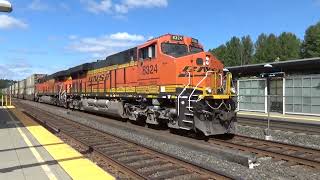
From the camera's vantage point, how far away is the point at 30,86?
58.4m

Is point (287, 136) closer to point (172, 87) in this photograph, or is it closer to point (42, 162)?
point (172, 87)

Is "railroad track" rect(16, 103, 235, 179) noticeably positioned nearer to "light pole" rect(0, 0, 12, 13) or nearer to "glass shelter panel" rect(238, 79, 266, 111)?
"light pole" rect(0, 0, 12, 13)

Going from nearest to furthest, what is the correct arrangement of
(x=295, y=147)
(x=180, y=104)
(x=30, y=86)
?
(x=295, y=147)
(x=180, y=104)
(x=30, y=86)

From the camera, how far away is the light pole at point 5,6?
890cm

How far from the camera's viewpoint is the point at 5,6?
8961mm

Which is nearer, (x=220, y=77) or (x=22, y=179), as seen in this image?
(x=22, y=179)

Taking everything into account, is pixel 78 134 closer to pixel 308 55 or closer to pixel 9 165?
pixel 9 165

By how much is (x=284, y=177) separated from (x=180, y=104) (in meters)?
5.60

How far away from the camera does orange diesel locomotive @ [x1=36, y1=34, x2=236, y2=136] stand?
1316 cm

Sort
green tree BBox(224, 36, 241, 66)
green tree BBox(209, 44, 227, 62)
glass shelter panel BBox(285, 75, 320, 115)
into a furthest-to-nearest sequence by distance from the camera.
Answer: green tree BBox(209, 44, 227, 62) < green tree BBox(224, 36, 241, 66) < glass shelter panel BBox(285, 75, 320, 115)

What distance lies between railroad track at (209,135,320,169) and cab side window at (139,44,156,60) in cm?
429

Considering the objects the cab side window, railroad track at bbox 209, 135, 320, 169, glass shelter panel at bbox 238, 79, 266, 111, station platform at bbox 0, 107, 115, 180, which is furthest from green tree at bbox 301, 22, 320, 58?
station platform at bbox 0, 107, 115, 180

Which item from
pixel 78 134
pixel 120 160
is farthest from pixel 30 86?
pixel 120 160

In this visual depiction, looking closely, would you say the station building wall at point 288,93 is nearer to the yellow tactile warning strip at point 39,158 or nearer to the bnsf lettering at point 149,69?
the bnsf lettering at point 149,69
